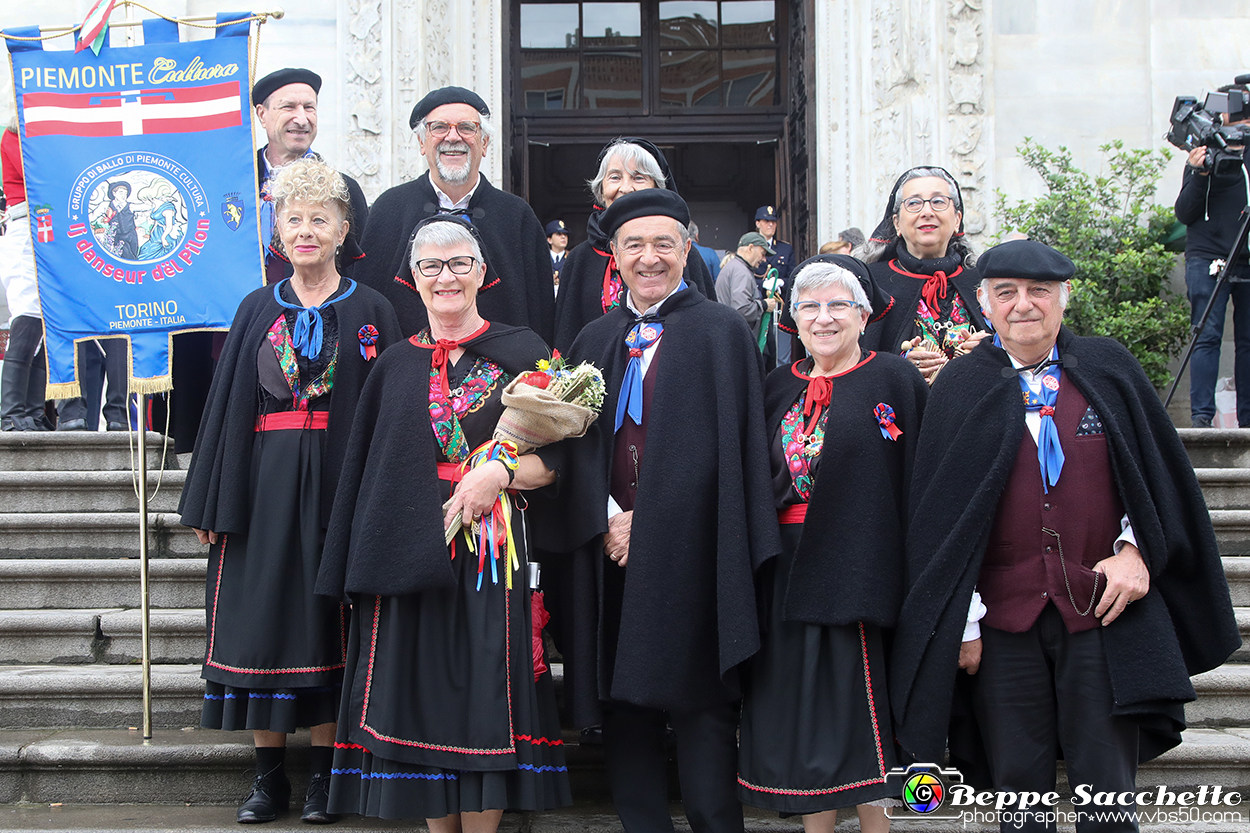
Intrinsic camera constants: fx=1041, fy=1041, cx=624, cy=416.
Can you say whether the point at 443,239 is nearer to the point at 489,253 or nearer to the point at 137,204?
the point at 489,253

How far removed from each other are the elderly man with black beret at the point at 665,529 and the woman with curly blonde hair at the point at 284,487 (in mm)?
783

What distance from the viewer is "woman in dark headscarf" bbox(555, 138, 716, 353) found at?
3.93m

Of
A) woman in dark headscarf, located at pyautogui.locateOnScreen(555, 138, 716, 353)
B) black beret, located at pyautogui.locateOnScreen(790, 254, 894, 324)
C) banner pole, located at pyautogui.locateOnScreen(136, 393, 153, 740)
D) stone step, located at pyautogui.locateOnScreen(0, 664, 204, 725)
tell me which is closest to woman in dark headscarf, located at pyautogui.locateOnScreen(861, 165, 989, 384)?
black beret, located at pyautogui.locateOnScreen(790, 254, 894, 324)

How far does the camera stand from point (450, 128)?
4.00 m

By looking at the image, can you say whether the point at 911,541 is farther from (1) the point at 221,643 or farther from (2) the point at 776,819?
(1) the point at 221,643

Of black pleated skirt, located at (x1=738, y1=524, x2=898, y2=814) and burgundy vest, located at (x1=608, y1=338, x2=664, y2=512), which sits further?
burgundy vest, located at (x1=608, y1=338, x2=664, y2=512)

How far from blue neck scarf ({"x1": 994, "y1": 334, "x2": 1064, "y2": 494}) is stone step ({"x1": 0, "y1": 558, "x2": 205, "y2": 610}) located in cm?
349

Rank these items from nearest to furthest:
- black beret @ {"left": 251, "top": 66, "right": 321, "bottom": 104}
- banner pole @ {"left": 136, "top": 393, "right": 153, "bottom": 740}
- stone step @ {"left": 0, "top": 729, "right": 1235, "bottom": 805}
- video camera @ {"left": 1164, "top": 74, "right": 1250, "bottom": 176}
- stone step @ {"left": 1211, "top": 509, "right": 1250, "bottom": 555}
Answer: stone step @ {"left": 0, "top": 729, "right": 1235, "bottom": 805}, banner pole @ {"left": 136, "top": 393, "right": 153, "bottom": 740}, black beret @ {"left": 251, "top": 66, "right": 321, "bottom": 104}, stone step @ {"left": 1211, "top": 509, "right": 1250, "bottom": 555}, video camera @ {"left": 1164, "top": 74, "right": 1250, "bottom": 176}

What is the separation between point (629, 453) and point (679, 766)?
3.19 feet

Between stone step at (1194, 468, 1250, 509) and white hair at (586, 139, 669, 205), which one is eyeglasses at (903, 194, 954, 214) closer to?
white hair at (586, 139, 669, 205)

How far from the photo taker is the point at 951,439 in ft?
9.50

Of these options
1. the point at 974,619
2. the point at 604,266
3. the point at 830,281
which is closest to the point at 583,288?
the point at 604,266

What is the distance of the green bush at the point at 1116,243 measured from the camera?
23.4 feet

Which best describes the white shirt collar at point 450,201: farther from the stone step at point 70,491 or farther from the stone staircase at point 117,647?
the stone step at point 70,491
